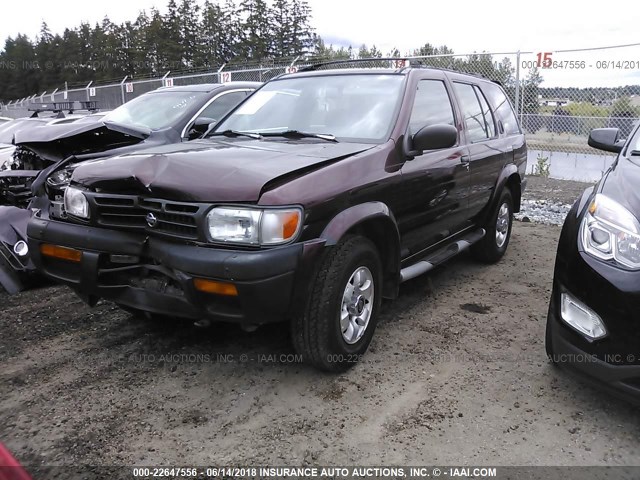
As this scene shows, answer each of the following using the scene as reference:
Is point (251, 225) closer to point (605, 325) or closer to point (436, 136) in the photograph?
point (436, 136)

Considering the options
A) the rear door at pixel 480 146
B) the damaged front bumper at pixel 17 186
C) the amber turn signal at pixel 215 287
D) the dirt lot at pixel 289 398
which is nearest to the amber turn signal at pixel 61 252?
the dirt lot at pixel 289 398

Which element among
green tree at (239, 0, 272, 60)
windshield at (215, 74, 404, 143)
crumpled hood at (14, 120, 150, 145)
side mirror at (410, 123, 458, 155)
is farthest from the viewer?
green tree at (239, 0, 272, 60)

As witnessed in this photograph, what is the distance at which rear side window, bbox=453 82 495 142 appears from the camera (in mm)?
4441

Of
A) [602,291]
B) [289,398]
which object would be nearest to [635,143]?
[602,291]

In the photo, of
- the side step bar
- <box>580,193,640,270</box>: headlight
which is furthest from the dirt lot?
<box>580,193,640,270</box>: headlight

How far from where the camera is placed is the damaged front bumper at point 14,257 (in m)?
4.25

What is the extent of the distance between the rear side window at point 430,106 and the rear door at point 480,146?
278 millimetres

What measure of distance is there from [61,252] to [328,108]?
6.78ft

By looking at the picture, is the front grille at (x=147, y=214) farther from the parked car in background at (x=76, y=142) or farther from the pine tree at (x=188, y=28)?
the pine tree at (x=188, y=28)

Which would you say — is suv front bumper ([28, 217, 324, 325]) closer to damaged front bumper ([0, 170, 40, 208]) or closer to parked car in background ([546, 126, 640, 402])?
parked car in background ([546, 126, 640, 402])

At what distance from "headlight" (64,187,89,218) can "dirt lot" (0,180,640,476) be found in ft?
3.26

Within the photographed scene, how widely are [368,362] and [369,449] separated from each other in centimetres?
86

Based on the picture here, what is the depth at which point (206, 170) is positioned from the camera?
262cm

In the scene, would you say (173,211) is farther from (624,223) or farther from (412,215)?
(624,223)
